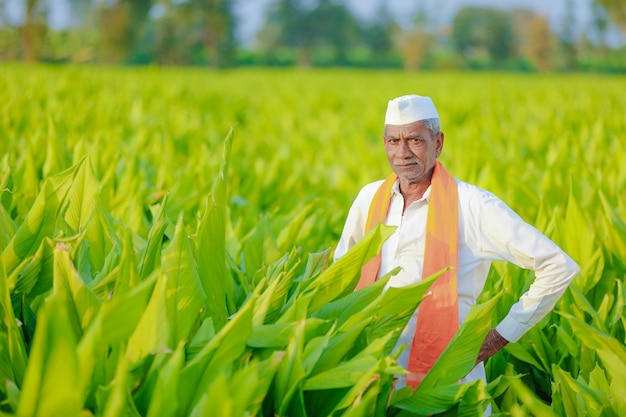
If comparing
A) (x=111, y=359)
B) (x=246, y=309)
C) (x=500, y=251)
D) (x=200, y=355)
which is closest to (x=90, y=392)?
(x=111, y=359)

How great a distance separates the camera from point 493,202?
1.83 meters

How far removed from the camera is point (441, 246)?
184cm

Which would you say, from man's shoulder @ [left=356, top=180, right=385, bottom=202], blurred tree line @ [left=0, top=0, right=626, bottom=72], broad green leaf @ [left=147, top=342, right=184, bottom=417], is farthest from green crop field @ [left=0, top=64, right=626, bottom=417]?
blurred tree line @ [left=0, top=0, right=626, bottom=72]

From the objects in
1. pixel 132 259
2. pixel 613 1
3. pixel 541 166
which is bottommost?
pixel 541 166

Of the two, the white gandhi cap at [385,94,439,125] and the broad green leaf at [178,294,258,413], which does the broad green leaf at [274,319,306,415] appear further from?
the white gandhi cap at [385,94,439,125]

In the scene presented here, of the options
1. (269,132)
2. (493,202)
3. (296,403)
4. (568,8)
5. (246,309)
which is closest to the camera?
(246,309)

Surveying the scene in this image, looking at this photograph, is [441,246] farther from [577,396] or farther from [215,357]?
[215,357]

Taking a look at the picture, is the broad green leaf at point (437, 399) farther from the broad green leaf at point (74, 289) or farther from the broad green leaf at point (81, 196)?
the broad green leaf at point (81, 196)

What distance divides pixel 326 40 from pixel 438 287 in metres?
97.5

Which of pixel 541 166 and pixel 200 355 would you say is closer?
pixel 200 355

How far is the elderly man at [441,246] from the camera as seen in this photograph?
1810 millimetres

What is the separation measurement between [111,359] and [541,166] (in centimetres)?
451

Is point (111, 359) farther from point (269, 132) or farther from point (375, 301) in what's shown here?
point (269, 132)

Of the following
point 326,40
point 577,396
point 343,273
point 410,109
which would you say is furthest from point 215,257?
point 326,40
